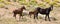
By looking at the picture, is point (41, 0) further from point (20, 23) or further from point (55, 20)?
point (20, 23)

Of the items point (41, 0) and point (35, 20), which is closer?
point (35, 20)

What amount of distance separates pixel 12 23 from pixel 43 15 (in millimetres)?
3610

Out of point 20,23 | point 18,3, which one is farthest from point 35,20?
Result: point 18,3

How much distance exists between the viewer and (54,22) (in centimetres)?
1533

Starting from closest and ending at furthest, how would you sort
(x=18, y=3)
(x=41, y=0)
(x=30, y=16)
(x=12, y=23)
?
1. (x=12, y=23)
2. (x=30, y=16)
3. (x=18, y=3)
4. (x=41, y=0)

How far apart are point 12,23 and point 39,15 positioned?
3.36 metres

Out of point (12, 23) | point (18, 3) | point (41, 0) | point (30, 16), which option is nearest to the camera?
point (12, 23)

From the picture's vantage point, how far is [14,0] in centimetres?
2448

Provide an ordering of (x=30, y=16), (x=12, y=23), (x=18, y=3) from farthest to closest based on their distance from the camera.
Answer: (x=18, y=3) → (x=30, y=16) → (x=12, y=23)

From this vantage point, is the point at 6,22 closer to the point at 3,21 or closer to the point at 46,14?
the point at 3,21

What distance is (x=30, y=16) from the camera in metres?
16.8

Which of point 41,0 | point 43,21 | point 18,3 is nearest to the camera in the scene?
point 43,21

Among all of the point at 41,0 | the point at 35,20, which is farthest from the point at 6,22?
the point at 41,0

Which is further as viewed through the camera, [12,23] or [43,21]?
[43,21]
